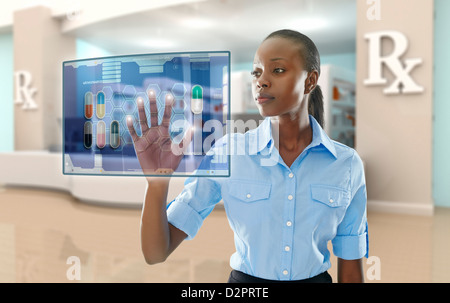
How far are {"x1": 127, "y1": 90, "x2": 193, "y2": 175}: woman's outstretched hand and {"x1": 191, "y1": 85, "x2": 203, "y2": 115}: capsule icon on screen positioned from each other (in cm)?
2

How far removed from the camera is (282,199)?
0.57m

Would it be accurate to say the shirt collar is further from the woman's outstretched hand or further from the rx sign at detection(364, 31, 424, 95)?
the rx sign at detection(364, 31, 424, 95)

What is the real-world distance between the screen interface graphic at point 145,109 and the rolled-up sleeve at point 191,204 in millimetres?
122

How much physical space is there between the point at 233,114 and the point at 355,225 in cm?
29

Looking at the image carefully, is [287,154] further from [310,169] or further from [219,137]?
[219,137]

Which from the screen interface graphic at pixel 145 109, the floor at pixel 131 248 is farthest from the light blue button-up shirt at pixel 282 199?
the floor at pixel 131 248

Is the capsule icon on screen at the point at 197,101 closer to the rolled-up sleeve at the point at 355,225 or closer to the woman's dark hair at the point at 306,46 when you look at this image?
the woman's dark hair at the point at 306,46

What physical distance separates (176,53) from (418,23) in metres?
3.17

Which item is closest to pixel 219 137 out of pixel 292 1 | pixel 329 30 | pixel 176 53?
pixel 176 53

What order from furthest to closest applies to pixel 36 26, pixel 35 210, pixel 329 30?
pixel 36 26, pixel 329 30, pixel 35 210

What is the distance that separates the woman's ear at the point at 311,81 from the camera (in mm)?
510

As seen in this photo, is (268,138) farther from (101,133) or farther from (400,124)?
(400,124)

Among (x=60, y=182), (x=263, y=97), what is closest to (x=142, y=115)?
(x=263, y=97)

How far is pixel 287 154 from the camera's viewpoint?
0.58 m
